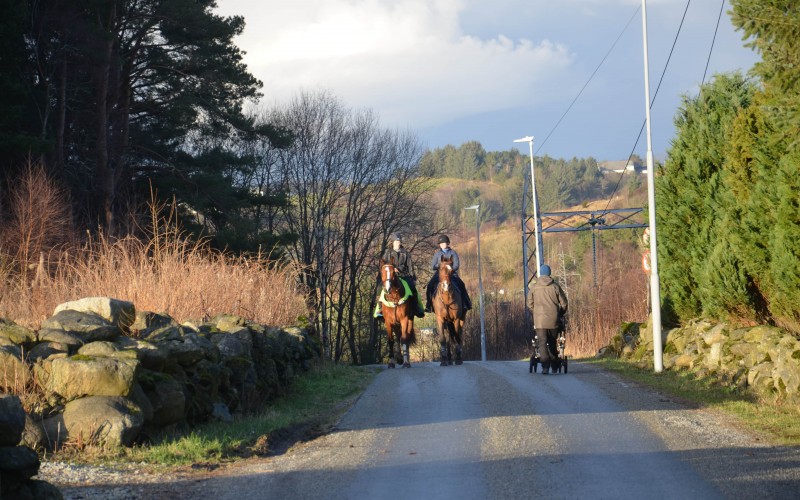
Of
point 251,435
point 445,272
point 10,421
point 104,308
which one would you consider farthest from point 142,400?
point 445,272

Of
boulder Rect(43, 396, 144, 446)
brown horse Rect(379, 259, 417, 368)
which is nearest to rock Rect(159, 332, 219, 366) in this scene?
boulder Rect(43, 396, 144, 446)

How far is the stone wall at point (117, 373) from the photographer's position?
371 inches

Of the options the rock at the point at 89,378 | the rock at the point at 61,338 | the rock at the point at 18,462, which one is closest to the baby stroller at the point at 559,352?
the rock at the point at 61,338

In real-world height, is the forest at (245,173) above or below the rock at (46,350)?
above

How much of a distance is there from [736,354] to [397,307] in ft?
26.9

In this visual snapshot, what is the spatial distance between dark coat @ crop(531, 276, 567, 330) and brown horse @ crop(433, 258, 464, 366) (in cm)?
305

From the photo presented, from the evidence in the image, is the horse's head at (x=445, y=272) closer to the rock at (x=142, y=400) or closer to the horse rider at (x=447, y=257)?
the horse rider at (x=447, y=257)

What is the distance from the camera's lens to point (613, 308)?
38.9 meters

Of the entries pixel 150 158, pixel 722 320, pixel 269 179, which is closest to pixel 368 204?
pixel 269 179

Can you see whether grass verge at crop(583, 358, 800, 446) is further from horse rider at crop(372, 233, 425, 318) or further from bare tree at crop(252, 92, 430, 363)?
bare tree at crop(252, 92, 430, 363)

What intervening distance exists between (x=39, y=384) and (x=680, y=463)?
630 centimetres

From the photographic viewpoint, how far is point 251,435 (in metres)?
10.8

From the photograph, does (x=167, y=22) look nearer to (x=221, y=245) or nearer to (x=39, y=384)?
(x=221, y=245)

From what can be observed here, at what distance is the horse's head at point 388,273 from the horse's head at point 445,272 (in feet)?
3.38
